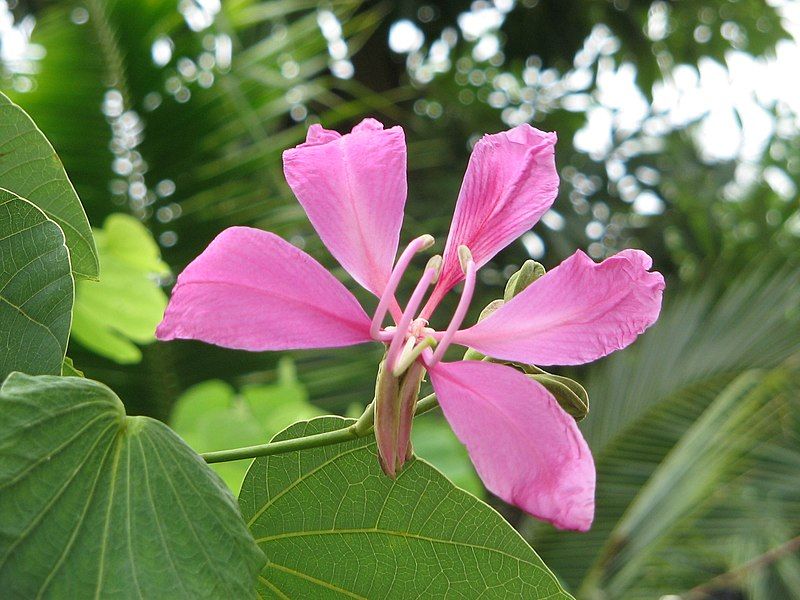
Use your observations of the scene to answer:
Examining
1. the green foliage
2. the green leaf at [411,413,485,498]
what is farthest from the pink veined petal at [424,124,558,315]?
the green foliage

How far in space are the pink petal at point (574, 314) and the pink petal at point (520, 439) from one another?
0.05 feet

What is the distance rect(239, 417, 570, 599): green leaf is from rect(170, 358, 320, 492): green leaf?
18 cm

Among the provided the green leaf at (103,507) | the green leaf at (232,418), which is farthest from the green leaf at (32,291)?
the green leaf at (232,418)

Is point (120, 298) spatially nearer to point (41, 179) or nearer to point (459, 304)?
point (41, 179)

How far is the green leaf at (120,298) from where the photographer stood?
0.65m

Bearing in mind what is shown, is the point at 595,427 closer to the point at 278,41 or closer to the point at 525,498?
the point at 278,41

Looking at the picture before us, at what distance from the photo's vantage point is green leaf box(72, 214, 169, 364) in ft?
2.15

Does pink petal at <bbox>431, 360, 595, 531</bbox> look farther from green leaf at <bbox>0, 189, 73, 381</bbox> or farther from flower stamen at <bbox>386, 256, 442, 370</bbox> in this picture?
green leaf at <bbox>0, 189, 73, 381</bbox>

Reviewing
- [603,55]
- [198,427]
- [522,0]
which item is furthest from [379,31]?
[198,427]

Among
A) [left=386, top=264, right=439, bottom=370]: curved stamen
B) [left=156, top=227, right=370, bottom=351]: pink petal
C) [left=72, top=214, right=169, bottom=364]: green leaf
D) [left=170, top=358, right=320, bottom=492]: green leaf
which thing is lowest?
[left=170, top=358, right=320, bottom=492]: green leaf

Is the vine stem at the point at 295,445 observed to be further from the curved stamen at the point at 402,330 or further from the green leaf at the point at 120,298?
the green leaf at the point at 120,298

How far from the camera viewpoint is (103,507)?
0.30 meters

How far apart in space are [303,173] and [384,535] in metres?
0.16

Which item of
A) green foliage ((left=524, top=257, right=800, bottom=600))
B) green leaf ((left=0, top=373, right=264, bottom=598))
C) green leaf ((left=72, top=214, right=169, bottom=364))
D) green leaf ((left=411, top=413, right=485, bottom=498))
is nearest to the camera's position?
green leaf ((left=0, top=373, right=264, bottom=598))
